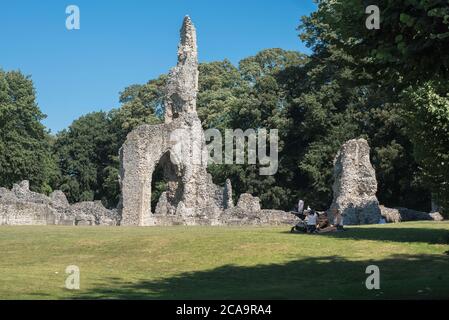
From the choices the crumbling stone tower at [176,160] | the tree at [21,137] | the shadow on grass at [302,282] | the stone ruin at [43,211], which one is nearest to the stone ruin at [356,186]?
the crumbling stone tower at [176,160]

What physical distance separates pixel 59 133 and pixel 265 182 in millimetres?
30439

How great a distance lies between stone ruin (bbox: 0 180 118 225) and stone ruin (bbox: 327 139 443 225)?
13.0 metres

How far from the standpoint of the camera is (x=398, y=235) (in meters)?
19.8

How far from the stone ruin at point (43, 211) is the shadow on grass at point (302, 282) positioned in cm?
2263

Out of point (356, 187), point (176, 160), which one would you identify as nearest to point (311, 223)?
point (356, 187)

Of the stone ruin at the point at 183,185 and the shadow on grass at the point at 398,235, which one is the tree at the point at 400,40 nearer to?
the shadow on grass at the point at 398,235

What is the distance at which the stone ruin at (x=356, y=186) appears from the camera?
3312 cm

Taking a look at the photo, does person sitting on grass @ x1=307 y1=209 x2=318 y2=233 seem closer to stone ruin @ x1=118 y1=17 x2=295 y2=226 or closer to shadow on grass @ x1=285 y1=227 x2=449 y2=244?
shadow on grass @ x1=285 y1=227 x2=449 y2=244

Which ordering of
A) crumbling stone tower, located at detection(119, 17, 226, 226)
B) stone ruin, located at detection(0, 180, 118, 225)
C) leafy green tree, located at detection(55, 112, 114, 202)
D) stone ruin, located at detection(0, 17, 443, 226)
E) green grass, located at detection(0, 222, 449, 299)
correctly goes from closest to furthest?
green grass, located at detection(0, 222, 449, 299) < stone ruin, located at detection(0, 17, 443, 226) < stone ruin, located at detection(0, 180, 118, 225) < crumbling stone tower, located at detection(119, 17, 226, 226) < leafy green tree, located at detection(55, 112, 114, 202)

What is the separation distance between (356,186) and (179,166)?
35.3 ft

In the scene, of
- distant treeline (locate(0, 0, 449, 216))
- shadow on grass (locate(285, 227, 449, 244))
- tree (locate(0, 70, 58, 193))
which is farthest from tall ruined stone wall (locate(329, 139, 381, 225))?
tree (locate(0, 70, 58, 193))

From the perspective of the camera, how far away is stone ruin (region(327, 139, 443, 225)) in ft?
109

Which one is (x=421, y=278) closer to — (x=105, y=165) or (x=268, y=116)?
(x=268, y=116)

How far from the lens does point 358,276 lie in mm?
13586
